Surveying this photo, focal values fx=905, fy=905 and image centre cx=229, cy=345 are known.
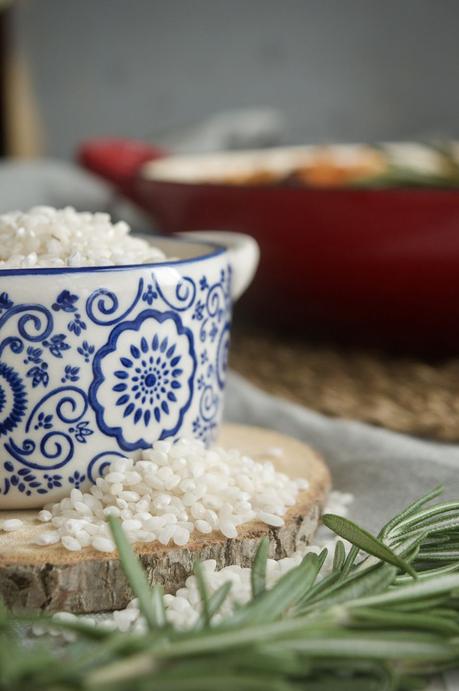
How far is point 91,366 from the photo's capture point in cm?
63

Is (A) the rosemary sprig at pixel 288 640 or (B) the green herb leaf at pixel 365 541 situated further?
(B) the green herb leaf at pixel 365 541

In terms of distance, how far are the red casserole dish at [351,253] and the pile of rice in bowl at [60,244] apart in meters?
0.36

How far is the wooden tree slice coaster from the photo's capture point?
552 mm

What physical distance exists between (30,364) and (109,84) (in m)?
2.76

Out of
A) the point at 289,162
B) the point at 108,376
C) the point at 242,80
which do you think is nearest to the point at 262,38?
the point at 242,80

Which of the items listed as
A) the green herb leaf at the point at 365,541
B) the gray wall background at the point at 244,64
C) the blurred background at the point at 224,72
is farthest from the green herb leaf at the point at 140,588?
the gray wall background at the point at 244,64

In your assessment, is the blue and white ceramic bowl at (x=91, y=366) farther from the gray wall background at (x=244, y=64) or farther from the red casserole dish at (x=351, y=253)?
Result: the gray wall background at (x=244, y=64)

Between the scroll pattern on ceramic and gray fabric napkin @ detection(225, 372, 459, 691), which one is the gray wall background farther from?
the scroll pattern on ceramic

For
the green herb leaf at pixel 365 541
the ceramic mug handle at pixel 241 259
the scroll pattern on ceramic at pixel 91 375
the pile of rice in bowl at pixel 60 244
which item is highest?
the pile of rice in bowl at pixel 60 244

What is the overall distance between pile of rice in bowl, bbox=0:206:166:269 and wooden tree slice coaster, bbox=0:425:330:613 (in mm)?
185

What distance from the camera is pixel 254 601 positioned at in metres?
0.46

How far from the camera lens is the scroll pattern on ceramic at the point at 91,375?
61 centimetres

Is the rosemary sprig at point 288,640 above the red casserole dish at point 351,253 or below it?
below

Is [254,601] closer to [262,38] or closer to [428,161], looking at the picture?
[428,161]
